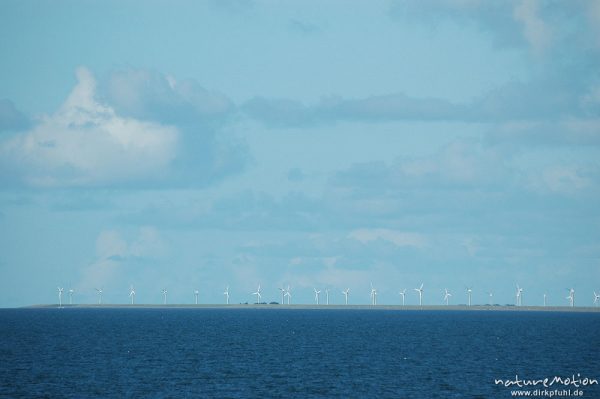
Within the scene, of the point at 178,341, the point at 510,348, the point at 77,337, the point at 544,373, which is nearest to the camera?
the point at 544,373

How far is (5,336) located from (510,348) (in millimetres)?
102657

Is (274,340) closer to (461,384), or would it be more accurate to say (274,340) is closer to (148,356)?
(148,356)

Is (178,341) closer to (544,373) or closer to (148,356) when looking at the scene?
(148,356)

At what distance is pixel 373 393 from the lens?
90875 millimetres

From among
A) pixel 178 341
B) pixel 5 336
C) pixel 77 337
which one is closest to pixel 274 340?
pixel 178 341

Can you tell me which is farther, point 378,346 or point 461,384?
point 378,346

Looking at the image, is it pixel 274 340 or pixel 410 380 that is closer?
pixel 410 380

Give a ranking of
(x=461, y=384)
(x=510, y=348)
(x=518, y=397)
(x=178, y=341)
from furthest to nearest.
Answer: (x=178, y=341)
(x=510, y=348)
(x=461, y=384)
(x=518, y=397)

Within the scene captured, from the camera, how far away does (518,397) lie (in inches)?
3388

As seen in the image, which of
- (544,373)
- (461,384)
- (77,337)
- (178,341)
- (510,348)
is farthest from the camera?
(77,337)

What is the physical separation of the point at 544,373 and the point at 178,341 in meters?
79.3

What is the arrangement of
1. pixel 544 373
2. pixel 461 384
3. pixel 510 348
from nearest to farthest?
pixel 461 384
pixel 544 373
pixel 510 348

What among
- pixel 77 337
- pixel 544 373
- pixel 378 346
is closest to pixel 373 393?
pixel 544 373

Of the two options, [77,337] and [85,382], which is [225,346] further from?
[85,382]
